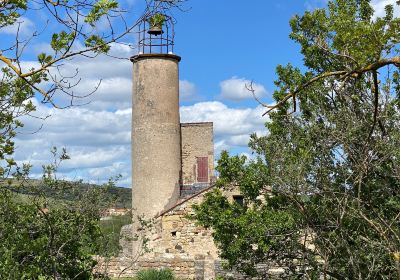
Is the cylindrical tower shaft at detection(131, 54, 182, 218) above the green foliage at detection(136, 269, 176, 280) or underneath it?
above

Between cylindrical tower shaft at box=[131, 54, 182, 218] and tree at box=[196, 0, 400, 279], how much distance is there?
34.9 ft

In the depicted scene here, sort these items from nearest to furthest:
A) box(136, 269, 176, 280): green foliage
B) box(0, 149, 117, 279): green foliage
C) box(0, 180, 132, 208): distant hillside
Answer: box(0, 149, 117, 279): green foliage → box(0, 180, 132, 208): distant hillside → box(136, 269, 176, 280): green foliage

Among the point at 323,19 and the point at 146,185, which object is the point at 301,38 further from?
the point at 146,185

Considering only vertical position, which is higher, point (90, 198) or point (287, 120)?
point (287, 120)

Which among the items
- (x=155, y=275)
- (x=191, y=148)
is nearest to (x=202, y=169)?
(x=191, y=148)

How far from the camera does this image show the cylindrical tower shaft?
2234 cm

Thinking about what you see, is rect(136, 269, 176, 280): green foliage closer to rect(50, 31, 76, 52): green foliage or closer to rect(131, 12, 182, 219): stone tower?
rect(131, 12, 182, 219): stone tower

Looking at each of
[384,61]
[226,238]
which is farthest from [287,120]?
[384,61]

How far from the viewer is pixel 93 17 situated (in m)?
4.14

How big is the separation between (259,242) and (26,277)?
4736 mm

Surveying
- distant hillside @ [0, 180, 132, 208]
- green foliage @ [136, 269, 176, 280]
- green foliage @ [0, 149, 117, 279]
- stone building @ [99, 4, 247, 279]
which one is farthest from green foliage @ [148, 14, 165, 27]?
stone building @ [99, 4, 247, 279]

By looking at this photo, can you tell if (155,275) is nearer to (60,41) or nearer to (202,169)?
(202,169)

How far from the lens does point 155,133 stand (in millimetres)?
22656

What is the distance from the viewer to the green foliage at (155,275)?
16.3m
